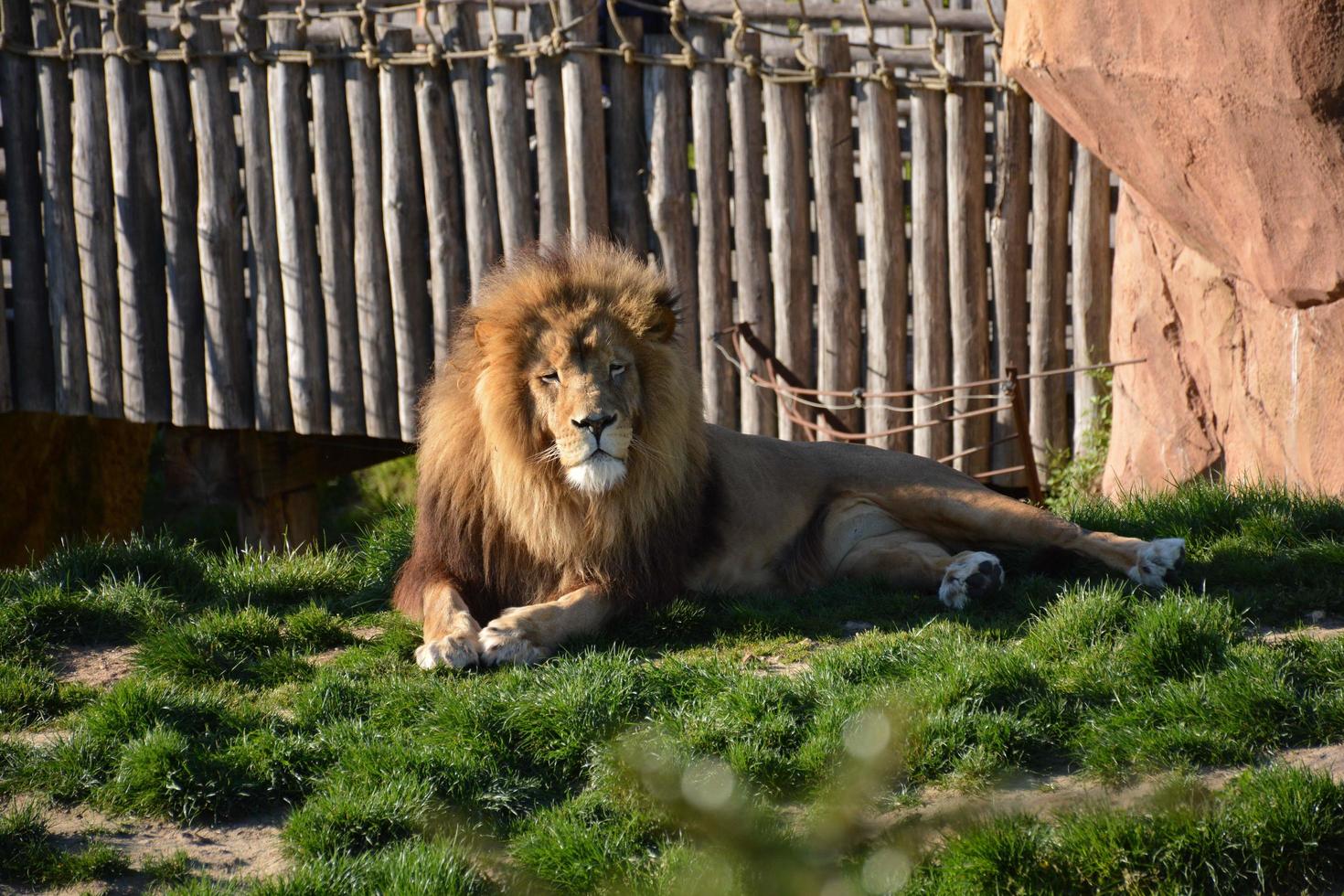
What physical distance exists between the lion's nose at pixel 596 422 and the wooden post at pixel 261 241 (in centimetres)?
426

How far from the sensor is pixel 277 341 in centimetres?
845

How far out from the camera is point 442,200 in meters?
8.01

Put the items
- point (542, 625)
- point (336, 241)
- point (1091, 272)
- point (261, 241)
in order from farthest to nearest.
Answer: point (261, 241) < point (336, 241) < point (1091, 272) < point (542, 625)

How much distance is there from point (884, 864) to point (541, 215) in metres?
5.53

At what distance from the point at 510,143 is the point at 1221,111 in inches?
150

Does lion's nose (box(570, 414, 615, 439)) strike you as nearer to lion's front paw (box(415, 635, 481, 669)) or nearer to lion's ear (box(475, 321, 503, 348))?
lion's ear (box(475, 321, 503, 348))

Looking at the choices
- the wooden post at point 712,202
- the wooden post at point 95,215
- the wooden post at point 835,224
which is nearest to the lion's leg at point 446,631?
the wooden post at point 712,202

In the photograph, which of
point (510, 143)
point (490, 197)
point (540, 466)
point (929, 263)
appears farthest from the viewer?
point (490, 197)

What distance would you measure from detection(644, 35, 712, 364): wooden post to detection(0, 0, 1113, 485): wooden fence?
0.01 m

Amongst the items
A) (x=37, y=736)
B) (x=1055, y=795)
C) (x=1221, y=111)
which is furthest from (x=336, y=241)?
(x=1055, y=795)

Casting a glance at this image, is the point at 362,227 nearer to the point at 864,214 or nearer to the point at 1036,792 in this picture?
the point at 864,214

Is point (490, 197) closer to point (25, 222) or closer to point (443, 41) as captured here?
point (443, 41)

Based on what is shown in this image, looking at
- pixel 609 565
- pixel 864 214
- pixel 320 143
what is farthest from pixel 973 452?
pixel 320 143

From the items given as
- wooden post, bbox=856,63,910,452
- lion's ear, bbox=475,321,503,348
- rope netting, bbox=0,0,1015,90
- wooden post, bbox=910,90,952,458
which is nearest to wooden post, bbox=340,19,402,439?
rope netting, bbox=0,0,1015,90
